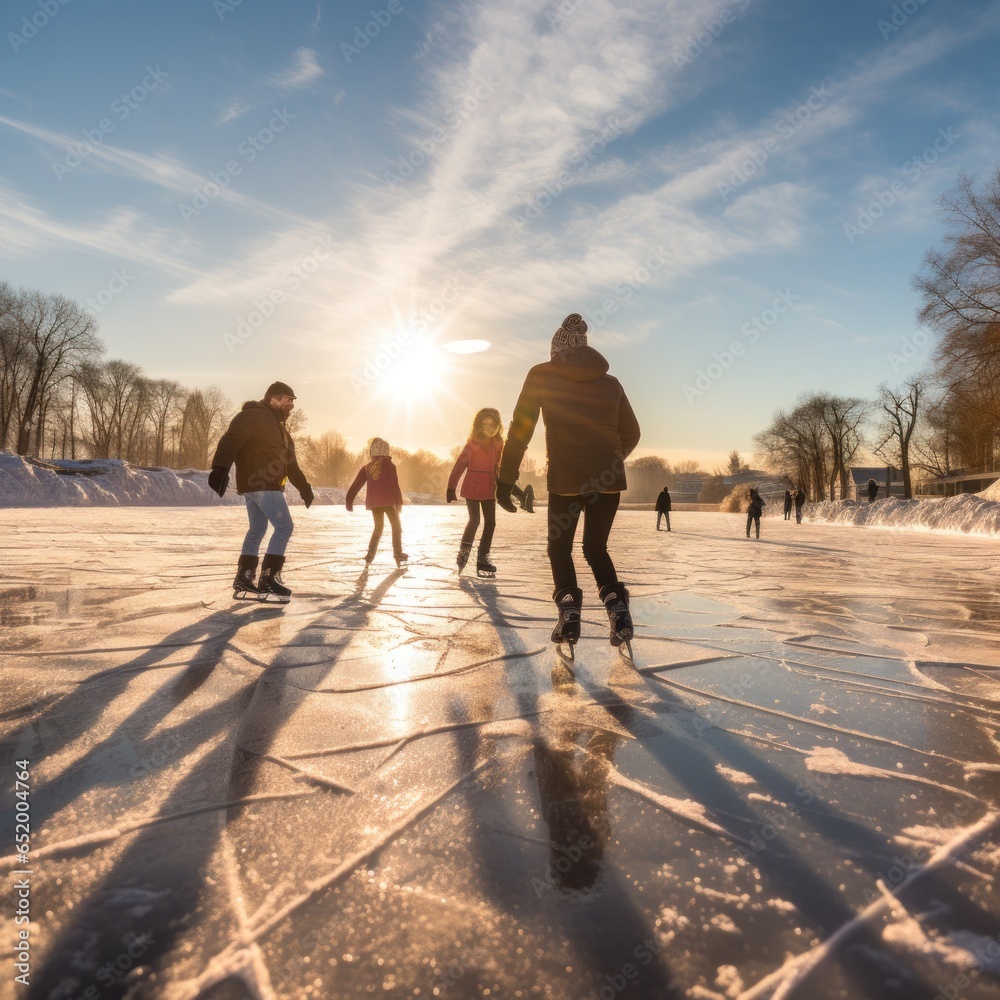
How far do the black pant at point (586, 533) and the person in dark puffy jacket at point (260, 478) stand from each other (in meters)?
2.46

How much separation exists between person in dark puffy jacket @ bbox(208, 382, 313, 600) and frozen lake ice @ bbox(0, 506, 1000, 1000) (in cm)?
121

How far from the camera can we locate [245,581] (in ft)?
17.3

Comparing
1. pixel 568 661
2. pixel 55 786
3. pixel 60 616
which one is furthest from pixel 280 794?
pixel 60 616

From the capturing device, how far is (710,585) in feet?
21.7

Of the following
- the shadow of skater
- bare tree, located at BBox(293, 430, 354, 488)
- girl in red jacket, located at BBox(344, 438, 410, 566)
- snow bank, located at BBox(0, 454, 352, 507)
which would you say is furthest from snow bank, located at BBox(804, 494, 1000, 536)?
bare tree, located at BBox(293, 430, 354, 488)

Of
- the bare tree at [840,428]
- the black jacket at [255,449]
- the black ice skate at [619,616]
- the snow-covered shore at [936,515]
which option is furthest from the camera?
the bare tree at [840,428]

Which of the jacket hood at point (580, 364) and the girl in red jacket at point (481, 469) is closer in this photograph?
the jacket hood at point (580, 364)

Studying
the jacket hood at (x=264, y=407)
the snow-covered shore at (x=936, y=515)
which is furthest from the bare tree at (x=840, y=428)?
the jacket hood at (x=264, y=407)

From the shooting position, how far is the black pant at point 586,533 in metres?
3.71

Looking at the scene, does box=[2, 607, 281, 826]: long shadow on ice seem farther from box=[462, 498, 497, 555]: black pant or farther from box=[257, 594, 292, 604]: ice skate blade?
box=[462, 498, 497, 555]: black pant

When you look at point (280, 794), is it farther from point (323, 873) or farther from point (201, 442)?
point (201, 442)

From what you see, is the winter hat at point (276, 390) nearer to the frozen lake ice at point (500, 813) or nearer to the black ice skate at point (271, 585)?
the black ice skate at point (271, 585)

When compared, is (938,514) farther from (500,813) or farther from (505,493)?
(500,813)

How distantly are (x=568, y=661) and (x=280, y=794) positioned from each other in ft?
6.06
